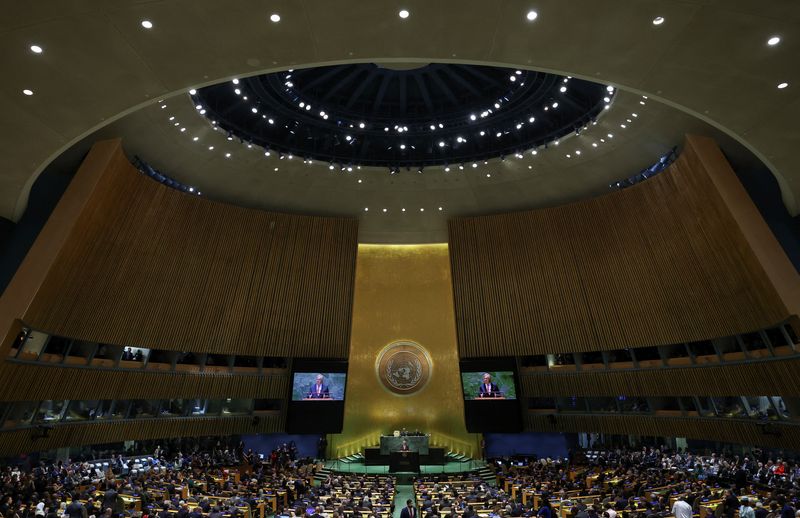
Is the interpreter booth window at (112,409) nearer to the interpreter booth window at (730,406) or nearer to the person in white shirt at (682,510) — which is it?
the person in white shirt at (682,510)

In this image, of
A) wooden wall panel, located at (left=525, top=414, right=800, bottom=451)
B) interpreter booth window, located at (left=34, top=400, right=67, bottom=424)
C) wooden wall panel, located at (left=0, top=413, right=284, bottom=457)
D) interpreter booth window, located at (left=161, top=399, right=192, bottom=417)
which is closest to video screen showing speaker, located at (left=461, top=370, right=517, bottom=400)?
wooden wall panel, located at (left=525, top=414, right=800, bottom=451)

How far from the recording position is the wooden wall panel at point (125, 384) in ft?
40.5

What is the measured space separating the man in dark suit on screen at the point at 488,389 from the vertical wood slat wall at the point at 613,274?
109cm

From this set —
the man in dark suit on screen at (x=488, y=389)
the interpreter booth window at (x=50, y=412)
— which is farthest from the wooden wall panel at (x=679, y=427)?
the interpreter booth window at (x=50, y=412)

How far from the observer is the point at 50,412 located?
45.6 ft

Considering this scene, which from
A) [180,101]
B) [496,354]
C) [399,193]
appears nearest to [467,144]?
[399,193]

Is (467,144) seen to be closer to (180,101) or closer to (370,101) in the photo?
(370,101)

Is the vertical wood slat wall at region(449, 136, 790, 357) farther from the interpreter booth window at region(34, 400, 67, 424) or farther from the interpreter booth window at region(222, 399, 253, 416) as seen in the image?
the interpreter booth window at region(34, 400, 67, 424)

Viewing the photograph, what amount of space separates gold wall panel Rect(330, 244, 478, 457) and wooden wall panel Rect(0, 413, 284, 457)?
4630 millimetres

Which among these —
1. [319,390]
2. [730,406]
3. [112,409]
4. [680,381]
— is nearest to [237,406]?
[319,390]

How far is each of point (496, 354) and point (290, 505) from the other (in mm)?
10180

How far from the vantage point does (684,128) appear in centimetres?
1441

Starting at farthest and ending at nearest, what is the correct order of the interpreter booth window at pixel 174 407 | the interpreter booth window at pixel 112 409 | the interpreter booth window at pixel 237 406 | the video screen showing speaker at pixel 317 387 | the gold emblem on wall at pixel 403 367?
1. the gold emblem on wall at pixel 403 367
2. the video screen showing speaker at pixel 317 387
3. the interpreter booth window at pixel 237 406
4. the interpreter booth window at pixel 174 407
5. the interpreter booth window at pixel 112 409

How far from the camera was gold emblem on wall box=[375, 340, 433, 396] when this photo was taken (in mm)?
22969
